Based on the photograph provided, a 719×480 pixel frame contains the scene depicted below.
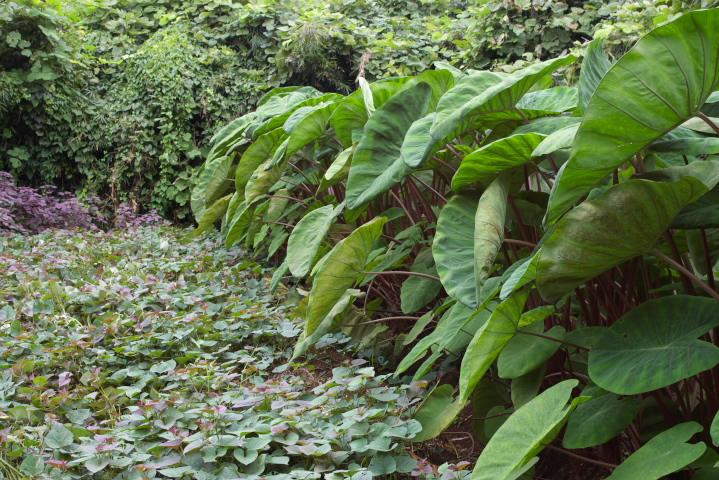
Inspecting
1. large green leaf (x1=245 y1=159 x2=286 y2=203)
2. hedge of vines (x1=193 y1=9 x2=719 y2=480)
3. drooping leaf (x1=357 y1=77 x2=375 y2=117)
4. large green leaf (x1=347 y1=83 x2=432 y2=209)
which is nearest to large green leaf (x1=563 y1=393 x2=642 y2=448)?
hedge of vines (x1=193 y1=9 x2=719 y2=480)

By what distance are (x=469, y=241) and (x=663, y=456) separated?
480 millimetres

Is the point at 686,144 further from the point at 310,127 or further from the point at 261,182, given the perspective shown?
Result: the point at 261,182

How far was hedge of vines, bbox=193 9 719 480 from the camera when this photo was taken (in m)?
0.76

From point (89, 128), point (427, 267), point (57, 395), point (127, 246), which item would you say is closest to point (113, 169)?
point (89, 128)

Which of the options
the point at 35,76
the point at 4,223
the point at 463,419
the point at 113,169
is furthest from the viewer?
the point at 113,169

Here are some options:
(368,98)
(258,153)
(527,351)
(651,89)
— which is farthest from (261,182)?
(651,89)

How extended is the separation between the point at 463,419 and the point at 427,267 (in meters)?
0.45

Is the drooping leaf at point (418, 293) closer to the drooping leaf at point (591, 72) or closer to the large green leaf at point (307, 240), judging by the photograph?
the large green leaf at point (307, 240)

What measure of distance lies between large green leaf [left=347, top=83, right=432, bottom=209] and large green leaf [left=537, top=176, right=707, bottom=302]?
54 centimetres

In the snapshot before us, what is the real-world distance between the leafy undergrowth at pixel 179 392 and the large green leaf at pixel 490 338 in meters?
0.38

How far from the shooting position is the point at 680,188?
30.9 inches

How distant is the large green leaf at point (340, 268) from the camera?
1320 mm

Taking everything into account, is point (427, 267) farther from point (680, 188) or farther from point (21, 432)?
point (21, 432)

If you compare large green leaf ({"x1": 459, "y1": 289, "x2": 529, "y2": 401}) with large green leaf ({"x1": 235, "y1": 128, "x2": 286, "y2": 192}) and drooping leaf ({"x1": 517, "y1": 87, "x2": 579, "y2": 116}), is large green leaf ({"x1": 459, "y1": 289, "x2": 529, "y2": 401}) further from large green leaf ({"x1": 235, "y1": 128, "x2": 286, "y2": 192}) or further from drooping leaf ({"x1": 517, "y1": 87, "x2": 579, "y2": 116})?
large green leaf ({"x1": 235, "y1": 128, "x2": 286, "y2": 192})
